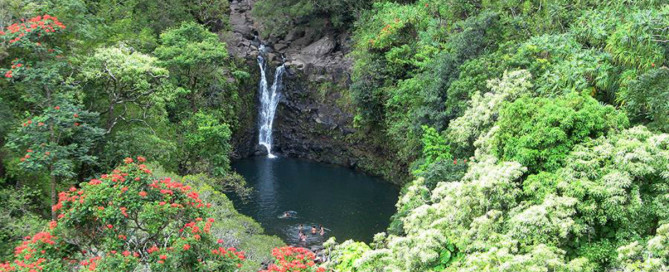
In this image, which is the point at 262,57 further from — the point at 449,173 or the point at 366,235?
the point at 449,173

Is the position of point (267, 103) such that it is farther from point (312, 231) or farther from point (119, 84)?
point (119, 84)

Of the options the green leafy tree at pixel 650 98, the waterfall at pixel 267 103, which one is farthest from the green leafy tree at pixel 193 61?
the green leafy tree at pixel 650 98

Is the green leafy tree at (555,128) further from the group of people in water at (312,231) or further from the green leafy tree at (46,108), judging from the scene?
the group of people in water at (312,231)

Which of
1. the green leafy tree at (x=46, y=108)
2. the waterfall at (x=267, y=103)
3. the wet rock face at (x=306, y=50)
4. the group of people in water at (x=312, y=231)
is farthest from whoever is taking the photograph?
the waterfall at (x=267, y=103)

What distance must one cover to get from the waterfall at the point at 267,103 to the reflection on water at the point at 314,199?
7.14 ft

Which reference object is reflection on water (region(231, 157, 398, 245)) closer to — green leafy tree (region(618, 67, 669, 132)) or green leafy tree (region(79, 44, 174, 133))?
green leafy tree (region(79, 44, 174, 133))

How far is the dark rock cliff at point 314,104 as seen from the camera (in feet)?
115

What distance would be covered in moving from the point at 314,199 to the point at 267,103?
36.0ft

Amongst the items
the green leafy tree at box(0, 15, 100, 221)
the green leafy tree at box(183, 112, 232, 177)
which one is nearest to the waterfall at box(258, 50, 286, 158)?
the green leafy tree at box(183, 112, 232, 177)

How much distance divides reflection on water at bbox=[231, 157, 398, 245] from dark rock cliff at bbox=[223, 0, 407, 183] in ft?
3.94

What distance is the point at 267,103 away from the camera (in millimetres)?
38219

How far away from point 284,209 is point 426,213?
15.3 meters

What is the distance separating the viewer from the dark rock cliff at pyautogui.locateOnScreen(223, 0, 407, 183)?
35062mm

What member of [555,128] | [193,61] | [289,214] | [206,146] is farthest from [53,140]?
[289,214]
